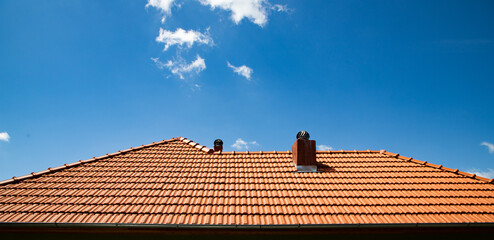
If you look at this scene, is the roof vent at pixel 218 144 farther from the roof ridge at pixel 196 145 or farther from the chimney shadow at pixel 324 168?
the chimney shadow at pixel 324 168

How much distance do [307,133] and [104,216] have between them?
5848 mm

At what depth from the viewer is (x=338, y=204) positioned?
5043 mm

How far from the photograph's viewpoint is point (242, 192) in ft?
18.0

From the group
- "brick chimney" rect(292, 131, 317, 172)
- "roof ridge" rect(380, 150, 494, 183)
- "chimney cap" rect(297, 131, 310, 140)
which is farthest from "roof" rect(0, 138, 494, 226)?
"chimney cap" rect(297, 131, 310, 140)

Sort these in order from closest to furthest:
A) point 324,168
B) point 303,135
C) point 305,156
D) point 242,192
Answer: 1. point 242,192
2. point 305,156
3. point 324,168
4. point 303,135

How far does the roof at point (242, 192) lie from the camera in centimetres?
459

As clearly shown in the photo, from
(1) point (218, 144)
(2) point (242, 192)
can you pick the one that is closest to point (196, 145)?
(1) point (218, 144)

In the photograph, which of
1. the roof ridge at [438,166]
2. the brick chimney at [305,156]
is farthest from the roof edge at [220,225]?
the roof ridge at [438,166]

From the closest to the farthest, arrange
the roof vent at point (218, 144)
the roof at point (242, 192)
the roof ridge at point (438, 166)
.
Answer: the roof at point (242, 192) → the roof ridge at point (438, 166) → the roof vent at point (218, 144)

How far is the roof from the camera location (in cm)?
459

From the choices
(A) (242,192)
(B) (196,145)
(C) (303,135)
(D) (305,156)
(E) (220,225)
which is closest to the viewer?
(E) (220,225)

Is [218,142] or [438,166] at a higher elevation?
[218,142]

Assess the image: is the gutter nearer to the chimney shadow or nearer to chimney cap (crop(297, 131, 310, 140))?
the chimney shadow

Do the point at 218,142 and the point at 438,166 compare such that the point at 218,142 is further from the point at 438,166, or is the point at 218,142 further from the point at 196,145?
the point at 438,166
